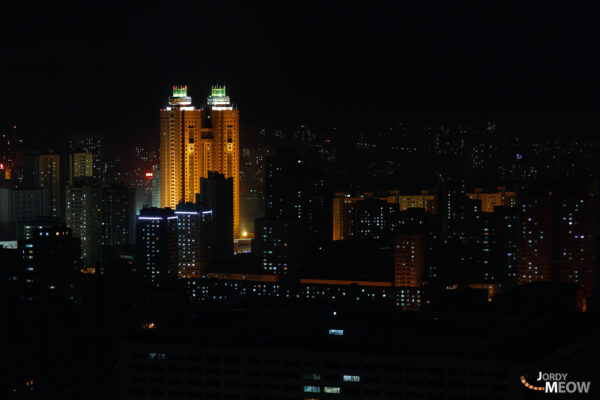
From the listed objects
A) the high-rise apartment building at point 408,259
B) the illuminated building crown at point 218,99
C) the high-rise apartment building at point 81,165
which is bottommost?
the high-rise apartment building at point 408,259

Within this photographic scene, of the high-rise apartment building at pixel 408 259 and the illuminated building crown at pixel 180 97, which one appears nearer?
the high-rise apartment building at pixel 408 259

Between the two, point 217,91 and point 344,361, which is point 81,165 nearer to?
point 217,91

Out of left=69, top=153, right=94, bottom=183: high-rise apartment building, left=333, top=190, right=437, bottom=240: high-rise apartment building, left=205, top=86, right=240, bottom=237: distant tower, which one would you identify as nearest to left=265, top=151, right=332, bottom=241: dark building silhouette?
left=333, top=190, right=437, bottom=240: high-rise apartment building

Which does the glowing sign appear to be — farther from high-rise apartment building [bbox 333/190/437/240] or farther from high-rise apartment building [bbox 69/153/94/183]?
high-rise apartment building [bbox 333/190/437/240]

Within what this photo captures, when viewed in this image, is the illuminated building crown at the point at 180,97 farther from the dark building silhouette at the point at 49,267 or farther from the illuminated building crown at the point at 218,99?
the dark building silhouette at the point at 49,267

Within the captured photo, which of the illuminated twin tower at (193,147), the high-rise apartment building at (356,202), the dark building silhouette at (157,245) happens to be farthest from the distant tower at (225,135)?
the dark building silhouette at (157,245)

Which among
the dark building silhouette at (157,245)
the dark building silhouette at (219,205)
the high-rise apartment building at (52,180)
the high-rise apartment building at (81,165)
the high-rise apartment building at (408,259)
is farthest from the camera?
the high-rise apartment building at (81,165)

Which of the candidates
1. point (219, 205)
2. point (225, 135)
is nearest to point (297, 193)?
point (219, 205)

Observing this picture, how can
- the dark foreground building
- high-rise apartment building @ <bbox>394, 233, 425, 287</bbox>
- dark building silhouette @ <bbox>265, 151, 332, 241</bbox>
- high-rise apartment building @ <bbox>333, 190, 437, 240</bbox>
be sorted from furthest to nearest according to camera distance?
high-rise apartment building @ <bbox>333, 190, 437, 240</bbox>
dark building silhouette @ <bbox>265, 151, 332, 241</bbox>
high-rise apartment building @ <bbox>394, 233, 425, 287</bbox>
the dark foreground building

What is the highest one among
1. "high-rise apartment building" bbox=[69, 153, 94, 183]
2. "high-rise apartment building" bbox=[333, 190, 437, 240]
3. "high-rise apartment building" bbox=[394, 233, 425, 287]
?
"high-rise apartment building" bbox=[69, 153, 94, 183]
